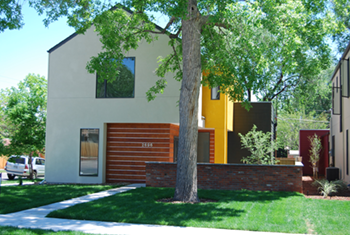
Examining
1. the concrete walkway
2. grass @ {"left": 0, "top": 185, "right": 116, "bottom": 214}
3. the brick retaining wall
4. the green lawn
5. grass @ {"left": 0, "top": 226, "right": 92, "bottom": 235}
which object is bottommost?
grass @ {"left": 0, "top": 185, "right": 116, "bottom": 214}

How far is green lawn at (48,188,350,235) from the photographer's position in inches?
291

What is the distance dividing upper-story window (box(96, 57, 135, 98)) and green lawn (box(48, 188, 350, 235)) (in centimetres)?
594

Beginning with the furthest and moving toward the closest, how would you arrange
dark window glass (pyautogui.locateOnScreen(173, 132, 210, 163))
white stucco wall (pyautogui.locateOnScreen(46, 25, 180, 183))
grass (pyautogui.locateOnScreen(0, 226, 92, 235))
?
dark window glass (pyautogui.locateOnScreen(173, 132, 210, 163)) → white stucco wall (pyautogui.locateOnScreen(46, 25, 180, 183)) → grass (pyautogui.locateOnScreen(0, 226, 92, 235))

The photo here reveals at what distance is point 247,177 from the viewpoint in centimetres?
1289

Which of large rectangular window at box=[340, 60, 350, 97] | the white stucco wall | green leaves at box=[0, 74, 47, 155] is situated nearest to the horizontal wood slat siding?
the white stucco wall

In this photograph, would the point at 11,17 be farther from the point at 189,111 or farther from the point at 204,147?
the point at 204,147

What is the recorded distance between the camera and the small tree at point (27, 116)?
65.7 ft

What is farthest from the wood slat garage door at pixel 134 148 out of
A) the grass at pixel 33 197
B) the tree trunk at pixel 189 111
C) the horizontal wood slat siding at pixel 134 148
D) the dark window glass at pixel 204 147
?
the tree trunk at pixel 189 111

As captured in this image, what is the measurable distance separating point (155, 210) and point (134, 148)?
7.49 m

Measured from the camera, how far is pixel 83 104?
1627cm

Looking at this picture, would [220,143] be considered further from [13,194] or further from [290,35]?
[13,194]

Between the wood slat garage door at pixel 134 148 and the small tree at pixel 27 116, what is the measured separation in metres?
6.41

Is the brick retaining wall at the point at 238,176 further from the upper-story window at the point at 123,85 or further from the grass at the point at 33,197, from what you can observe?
the upper-story window at the point at 123,85

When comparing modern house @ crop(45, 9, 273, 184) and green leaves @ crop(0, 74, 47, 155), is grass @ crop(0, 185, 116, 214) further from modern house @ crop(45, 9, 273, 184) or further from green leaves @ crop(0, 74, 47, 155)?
green leaves @ crop(0, 74, 47, 155)
